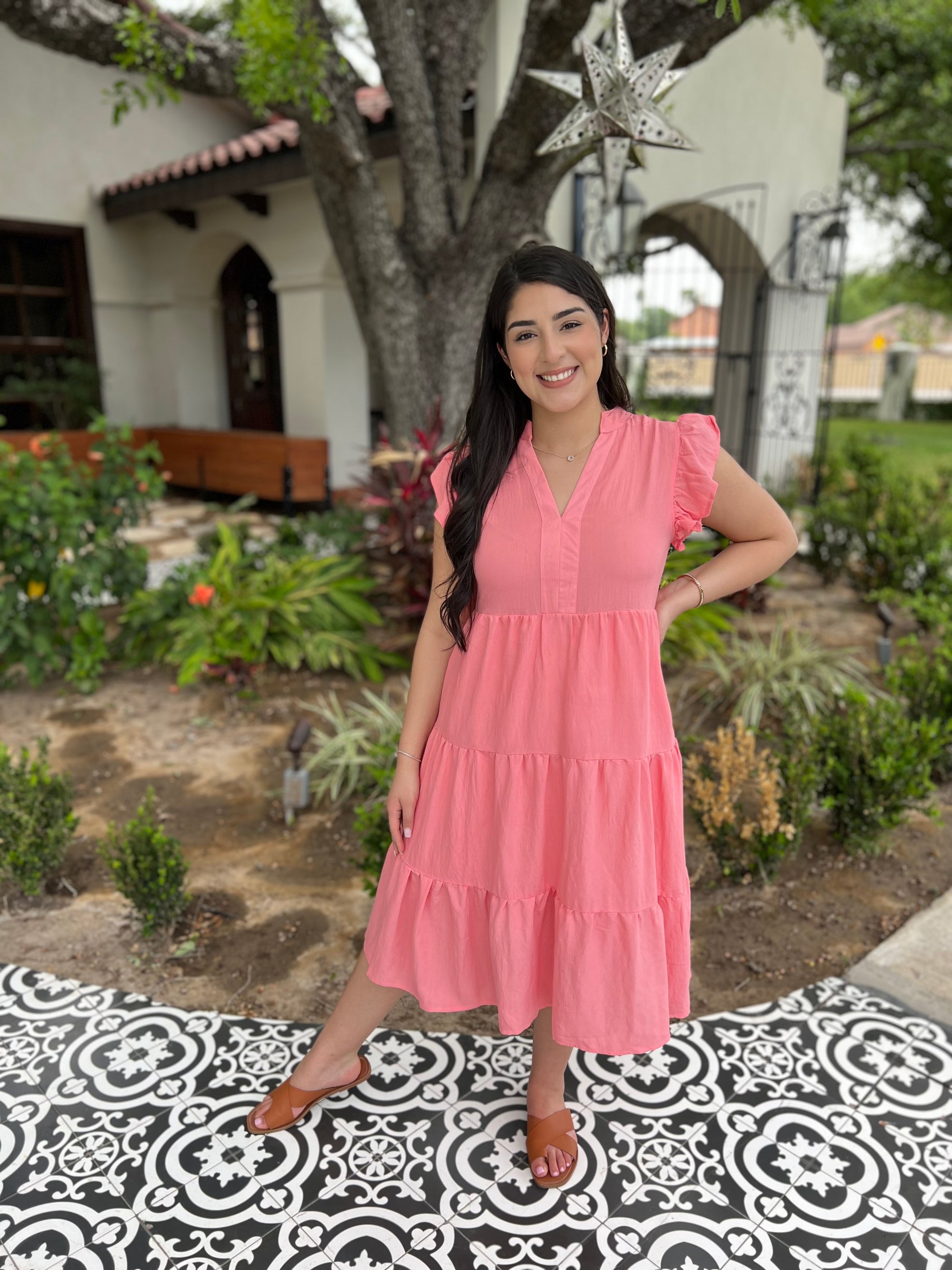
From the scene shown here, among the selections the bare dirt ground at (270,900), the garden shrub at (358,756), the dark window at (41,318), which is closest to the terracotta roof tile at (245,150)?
the dark window at (41,318)

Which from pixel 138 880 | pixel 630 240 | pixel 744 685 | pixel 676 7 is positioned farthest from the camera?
pixel 630 240

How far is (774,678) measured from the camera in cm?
377

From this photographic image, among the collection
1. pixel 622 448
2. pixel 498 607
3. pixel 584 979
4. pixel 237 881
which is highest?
pixel 622 448

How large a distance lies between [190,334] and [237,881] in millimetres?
8209

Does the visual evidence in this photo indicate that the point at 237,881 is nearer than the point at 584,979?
No

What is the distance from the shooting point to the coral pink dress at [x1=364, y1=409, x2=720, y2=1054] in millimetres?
1472

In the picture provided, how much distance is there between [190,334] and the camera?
9.57 m

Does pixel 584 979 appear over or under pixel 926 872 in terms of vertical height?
over

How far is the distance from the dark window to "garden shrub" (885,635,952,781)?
8.12 metres

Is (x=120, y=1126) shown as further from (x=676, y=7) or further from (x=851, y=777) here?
(x=676, y=7)

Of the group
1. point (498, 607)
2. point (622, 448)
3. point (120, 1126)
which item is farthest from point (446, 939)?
point (622, 448)

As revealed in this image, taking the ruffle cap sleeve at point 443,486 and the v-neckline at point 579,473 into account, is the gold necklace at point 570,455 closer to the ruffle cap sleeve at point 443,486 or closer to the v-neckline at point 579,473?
the v-neckline at point 579,473

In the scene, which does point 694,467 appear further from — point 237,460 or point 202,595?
point 237,460

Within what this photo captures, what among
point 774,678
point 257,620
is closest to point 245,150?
point 257,620
